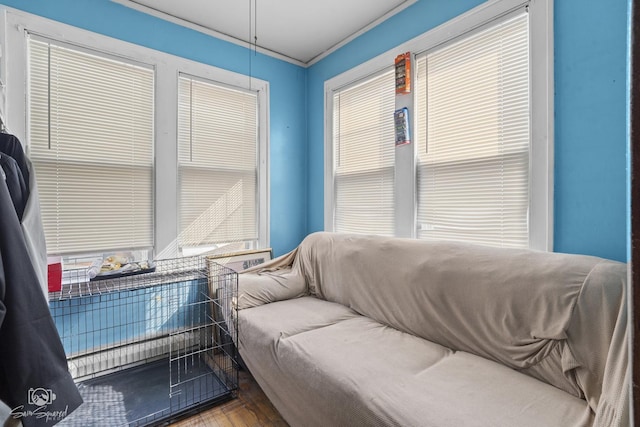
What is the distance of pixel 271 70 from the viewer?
3.01m

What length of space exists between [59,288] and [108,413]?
80cm

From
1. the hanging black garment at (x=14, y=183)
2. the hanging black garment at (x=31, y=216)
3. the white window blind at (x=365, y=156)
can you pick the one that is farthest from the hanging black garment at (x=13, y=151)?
the white window blind at (x=365, y=156)

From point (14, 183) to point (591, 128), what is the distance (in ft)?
8.86

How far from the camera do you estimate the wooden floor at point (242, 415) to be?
5.52ft

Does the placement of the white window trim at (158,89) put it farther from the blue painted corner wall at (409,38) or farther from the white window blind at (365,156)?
the white window blind at (365,156)

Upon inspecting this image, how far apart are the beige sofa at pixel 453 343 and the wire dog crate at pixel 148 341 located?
1.38 feet

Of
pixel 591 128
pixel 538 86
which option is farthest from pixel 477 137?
pixel 591 128

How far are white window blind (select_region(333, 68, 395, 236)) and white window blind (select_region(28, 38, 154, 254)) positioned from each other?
1622 millimetres

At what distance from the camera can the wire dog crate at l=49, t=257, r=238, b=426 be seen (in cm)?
185

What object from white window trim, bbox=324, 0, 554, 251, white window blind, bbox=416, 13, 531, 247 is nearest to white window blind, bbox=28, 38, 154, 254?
white window blind, bbox=416, 13, 531, 247

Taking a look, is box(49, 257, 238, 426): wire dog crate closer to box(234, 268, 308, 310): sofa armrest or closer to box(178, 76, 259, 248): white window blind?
box(234, 268, 308, 310): sofa armrest

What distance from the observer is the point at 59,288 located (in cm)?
184

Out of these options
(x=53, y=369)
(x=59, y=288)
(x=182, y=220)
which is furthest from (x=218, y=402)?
(x=182, y=220)

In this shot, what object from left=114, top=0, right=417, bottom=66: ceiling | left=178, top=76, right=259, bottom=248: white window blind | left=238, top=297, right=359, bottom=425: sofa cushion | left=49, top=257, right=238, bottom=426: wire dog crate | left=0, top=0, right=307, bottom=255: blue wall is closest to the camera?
left=238, top=297, right=359, bottom=425: sofa cushion
